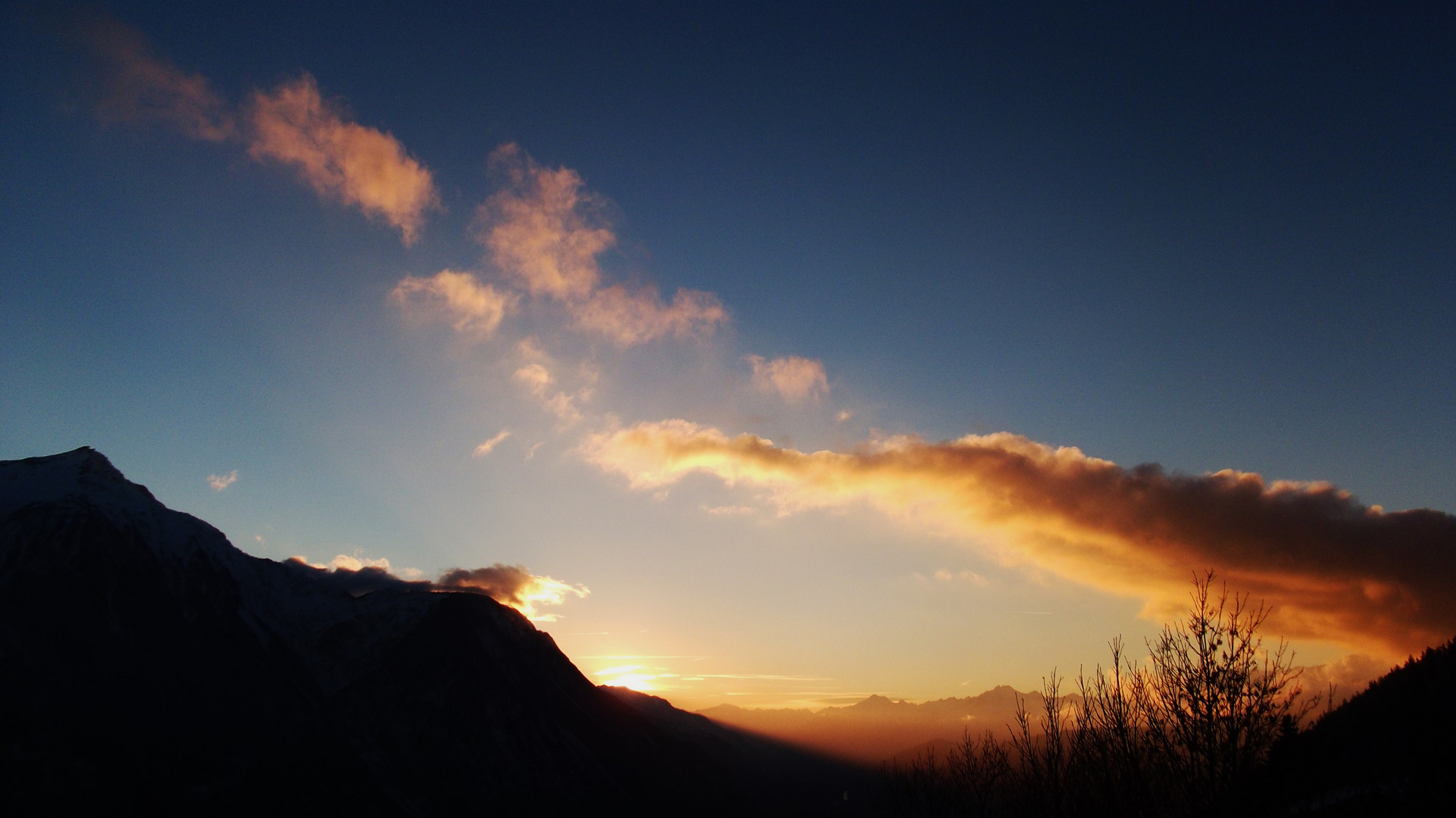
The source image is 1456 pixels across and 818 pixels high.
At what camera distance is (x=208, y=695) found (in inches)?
6038

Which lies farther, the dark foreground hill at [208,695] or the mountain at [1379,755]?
the dark foreground hill at [208,695]

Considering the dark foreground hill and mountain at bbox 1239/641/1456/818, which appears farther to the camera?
the dark foreground hill

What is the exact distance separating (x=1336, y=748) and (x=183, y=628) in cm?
21039

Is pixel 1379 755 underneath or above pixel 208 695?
above

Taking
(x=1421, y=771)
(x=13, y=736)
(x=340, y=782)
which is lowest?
(x=340, y=782)

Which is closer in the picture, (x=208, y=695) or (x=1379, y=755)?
(x=1379, y=755)

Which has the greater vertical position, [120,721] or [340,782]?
[120,721]

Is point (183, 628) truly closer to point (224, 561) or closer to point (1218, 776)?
point (224, 561)

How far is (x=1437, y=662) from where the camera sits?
49.3 m

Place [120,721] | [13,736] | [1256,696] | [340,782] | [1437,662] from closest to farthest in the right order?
1. [1256,696]
2. [1437,662]
3. [13,736]
4. [120,721]
5. [340,782]

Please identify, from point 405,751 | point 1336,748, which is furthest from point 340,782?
point 1336,748

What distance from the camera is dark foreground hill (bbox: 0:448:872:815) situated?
12612cm

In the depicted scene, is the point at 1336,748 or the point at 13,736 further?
the point at 13,736

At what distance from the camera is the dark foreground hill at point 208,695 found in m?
126
